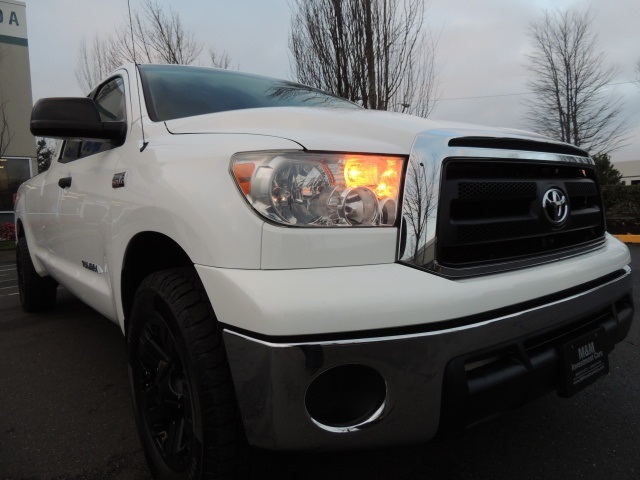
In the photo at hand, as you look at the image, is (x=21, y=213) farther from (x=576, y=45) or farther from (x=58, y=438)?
(x=576, y=45)

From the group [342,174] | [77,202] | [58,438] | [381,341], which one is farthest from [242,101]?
[58,438]

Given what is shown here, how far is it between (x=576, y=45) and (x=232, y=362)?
22679mm

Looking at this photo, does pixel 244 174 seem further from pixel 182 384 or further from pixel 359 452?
pixel 359 452

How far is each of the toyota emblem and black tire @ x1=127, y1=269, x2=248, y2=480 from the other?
1205mm

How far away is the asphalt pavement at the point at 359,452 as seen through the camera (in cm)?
185

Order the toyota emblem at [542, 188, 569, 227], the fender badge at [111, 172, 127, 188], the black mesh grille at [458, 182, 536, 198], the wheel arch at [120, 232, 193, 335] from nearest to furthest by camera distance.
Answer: the black mesh grille at [458, 182, 536, 198]
the toyota emblem at [542, 188, 569, 227]
the wheel arch at [120, 232, 193, 335]
the fender badge at [111, 172, 127, 188]

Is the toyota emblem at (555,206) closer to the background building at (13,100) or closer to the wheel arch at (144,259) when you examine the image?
the wheel arch at (144,259)

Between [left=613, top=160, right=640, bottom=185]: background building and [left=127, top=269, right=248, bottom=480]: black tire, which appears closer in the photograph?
[left=127, top=269, right=248, bottom=480]: black tire

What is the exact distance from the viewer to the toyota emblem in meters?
1.70

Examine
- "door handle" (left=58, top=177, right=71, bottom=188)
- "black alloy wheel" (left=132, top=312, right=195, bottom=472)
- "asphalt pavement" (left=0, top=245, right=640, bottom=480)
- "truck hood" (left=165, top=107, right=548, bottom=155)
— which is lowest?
"asphalt pavement" (left=0, top=245, right=640, bottom=480)

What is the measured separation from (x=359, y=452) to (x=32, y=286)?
381 centimetres

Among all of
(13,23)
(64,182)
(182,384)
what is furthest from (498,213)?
(13,23)

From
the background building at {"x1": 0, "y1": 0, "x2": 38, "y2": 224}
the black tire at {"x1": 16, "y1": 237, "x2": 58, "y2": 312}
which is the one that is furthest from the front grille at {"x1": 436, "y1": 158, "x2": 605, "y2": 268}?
the background building at {"x1": 0, "y1": 0, "x2": 38, "y2": 224}

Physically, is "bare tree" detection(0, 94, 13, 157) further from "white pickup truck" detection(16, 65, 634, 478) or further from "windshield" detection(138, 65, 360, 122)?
"white pickup truck" detection(16, 65, 634, 478)
